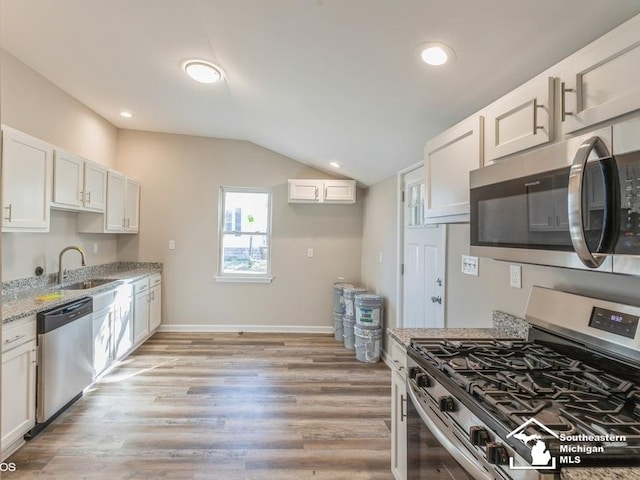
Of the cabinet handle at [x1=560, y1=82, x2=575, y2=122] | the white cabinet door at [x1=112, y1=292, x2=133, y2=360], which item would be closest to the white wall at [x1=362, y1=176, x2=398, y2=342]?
the cabinet handle at [x1=560, y1=82, x2=575, y2=122]

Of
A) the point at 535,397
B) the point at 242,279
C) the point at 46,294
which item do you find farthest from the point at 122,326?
the point at 535,397

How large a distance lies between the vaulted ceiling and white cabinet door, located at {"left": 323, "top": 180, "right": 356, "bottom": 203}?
0.74 metres

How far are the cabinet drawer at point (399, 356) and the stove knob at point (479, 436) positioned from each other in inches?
26.1

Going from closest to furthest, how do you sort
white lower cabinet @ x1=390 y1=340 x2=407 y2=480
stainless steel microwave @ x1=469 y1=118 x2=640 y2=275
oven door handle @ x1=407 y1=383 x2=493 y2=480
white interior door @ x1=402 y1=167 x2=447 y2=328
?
stainless steel microwave @ x1=469 y1=118 x2=640 y2=275, oven door handle @ x1=407 y1=383 x2=493 y2=480, white lower cabinet @ x1=390 y1=340 x2=407 y2=480, white interior door @ x1=402 y1=167 x2=447 y2=328

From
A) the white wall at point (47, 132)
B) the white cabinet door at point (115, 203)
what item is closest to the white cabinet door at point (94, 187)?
the white cabinet door at point (115, 203)

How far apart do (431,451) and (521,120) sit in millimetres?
1305

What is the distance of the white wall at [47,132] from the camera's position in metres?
2.89

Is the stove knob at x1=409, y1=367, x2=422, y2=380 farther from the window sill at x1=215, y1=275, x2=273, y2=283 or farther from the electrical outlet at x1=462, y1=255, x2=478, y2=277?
the window sill at x1=215, y1=275, x2=273, y2=283

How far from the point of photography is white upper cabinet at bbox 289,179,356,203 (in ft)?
15.8

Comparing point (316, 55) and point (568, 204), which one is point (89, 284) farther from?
point (568, 204)

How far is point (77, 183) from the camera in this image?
332 cm

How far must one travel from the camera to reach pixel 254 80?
2.82 meters

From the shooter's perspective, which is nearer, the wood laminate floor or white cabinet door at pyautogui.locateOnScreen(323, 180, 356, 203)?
the wood laminate floor

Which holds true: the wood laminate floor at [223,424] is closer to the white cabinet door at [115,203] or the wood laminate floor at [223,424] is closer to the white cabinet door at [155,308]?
the white cabinet door at [155,308]
